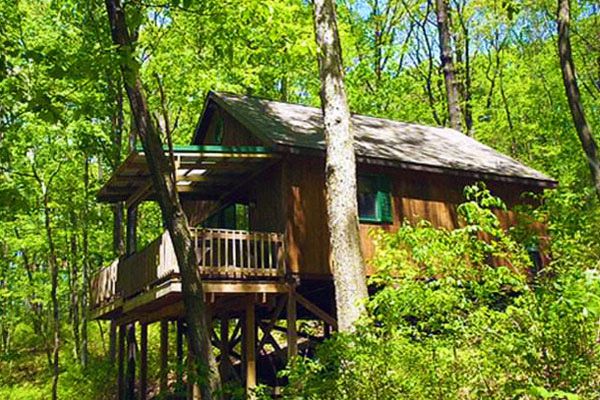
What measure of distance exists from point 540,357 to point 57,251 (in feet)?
86.8

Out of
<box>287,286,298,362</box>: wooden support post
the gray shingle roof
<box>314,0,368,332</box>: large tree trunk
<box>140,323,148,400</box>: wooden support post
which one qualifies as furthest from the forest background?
<box>287,286,298,362</box>: wooden support post

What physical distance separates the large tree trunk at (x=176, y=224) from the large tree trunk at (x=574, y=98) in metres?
7.70

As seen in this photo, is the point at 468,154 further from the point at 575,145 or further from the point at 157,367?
the point at 157,367

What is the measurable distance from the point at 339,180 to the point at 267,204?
13.8 feet

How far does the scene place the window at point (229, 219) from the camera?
1689 centimetres

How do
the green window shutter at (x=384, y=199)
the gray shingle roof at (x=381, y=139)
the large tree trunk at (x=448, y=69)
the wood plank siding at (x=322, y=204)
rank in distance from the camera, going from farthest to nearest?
the large tree trunk at (x=448, y=69)
the green window shutter at (x=384, y=199)
the gray shingle roof at (x=381, y=139)
the wood plank siding at (x=322, y=204)

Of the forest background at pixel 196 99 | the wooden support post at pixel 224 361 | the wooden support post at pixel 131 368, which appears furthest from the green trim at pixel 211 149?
the wooden support post at pixel 131 368

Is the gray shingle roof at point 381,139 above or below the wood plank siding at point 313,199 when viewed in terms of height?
above

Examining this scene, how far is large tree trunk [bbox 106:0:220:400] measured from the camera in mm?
7379

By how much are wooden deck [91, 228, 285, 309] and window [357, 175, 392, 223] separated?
242 centimetres

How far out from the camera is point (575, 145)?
2494cm

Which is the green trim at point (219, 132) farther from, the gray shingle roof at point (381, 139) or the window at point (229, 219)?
the window at point (229, 219)

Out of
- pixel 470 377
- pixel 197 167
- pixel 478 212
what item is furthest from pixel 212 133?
pixel 470 377

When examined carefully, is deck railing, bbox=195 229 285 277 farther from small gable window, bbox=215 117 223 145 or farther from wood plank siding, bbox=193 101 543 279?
small gable window, bbox=215 117 223 145
